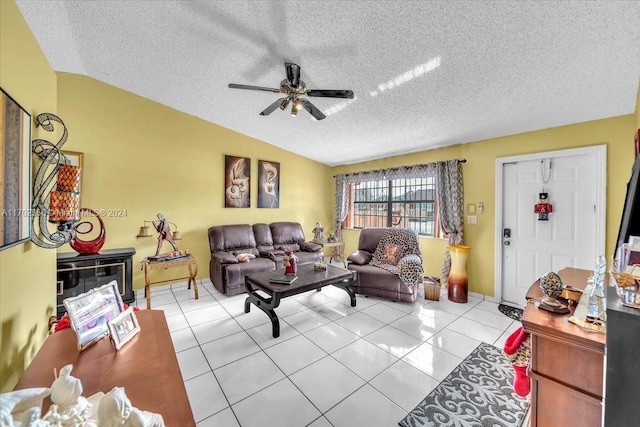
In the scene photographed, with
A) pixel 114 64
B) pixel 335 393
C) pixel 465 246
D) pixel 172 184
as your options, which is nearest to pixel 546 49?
pixel 465 246

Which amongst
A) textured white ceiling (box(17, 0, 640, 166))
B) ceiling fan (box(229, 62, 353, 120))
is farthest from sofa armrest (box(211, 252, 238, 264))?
ceiling fan (box(229, 62, 353, 120))

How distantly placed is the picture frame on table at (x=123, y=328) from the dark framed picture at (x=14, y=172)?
1.79 ft

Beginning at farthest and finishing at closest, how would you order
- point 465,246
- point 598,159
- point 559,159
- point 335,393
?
point 465,246 < point 559,159 < point 598,159 < point 335,393

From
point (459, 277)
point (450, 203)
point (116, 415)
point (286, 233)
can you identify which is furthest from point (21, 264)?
point (450, 203)

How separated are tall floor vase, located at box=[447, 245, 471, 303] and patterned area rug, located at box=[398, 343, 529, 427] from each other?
1366 mm

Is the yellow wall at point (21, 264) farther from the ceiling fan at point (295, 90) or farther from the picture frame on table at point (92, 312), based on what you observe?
the ceiling fan at point (295, 90)

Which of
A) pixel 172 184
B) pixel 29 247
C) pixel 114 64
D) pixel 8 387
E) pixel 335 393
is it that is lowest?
pixel 335 393

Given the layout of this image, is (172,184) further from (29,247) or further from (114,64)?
(29,247)

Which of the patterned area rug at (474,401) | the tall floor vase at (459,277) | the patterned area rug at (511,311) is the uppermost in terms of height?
the tall floor vase at (459,277)

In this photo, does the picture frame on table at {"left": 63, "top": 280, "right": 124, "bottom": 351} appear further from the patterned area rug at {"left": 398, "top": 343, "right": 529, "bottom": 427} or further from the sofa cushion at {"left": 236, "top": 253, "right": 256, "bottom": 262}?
the sofa cushion at {"left": 236, "top": 253, "right": 256, "bottom": 262}

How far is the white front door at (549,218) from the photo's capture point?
2.76 metres

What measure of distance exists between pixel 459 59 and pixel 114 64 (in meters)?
3.67

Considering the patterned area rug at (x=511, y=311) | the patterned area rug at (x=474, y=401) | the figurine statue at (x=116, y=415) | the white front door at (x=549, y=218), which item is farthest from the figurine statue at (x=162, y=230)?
the white front door at (x=549, y=218)

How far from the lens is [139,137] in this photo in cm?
361
